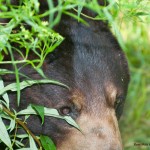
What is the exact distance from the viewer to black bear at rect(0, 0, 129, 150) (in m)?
4.45

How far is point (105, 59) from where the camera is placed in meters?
4.66

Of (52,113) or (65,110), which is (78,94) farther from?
(52,113)

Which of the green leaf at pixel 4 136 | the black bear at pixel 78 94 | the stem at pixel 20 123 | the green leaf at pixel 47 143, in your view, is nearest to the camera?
the green leaf at pixel 4 136

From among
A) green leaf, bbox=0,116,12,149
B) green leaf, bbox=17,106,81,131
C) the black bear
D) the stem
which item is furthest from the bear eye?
green leaf, bbox=0,116,12,149

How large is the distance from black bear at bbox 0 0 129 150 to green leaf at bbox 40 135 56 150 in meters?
0.24

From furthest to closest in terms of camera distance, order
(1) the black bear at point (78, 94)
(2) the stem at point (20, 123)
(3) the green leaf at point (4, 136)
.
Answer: (1) the black bear at point (78, 94) < (2) the stem at point (20, 123) < (3) the green leaf at point (4, 136)

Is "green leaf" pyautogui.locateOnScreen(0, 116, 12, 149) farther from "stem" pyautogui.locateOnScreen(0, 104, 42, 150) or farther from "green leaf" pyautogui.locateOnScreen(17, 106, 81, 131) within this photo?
"green leaf" pyautogui.locateOnScreen(17, 106, 81, 131)

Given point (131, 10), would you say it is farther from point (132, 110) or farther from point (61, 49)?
point (132, 110)

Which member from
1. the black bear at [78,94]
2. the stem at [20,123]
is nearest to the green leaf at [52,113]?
the stem at [20,123]

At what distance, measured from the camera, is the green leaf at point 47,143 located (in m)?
4.14

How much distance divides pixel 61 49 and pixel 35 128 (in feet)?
1.88

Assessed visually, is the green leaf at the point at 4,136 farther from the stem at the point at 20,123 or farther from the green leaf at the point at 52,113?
the green leaf at the point at 52,113

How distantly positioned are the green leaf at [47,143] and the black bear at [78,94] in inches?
9.6

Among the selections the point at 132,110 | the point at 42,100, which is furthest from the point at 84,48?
the point at 132,110
